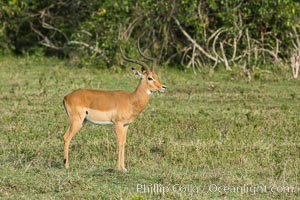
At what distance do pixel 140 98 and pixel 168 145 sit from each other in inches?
37.2

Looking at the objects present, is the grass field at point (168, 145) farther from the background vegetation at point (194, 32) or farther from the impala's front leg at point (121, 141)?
the background vegetation at point (194, 32)

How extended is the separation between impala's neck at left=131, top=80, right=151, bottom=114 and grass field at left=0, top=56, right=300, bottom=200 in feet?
1.93

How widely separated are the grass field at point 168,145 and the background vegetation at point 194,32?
2021 mm

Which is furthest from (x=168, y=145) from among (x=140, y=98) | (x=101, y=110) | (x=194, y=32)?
(x=194, y=32)

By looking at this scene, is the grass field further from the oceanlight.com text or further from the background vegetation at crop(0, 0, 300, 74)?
the background vegetation at crop(0, 0, 300, 74)

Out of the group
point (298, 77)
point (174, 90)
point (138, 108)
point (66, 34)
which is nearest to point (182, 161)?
point (138, 108)

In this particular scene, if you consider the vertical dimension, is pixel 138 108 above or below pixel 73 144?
above

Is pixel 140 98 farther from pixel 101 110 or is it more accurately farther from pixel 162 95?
pixel 162 95

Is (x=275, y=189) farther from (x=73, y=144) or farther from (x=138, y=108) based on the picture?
(x=73, y=144)

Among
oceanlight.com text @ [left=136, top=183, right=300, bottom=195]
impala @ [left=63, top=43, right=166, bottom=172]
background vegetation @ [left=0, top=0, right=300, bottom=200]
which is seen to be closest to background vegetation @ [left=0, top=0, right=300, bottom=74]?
background vegetation @ [left=0, top=0, right=300, bottom=200]

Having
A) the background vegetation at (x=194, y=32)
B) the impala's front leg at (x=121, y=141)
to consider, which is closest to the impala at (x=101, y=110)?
the impala's front leg at (x=121, y=141)

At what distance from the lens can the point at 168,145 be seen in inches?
390

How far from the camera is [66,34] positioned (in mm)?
21609

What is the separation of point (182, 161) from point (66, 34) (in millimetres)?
12803
